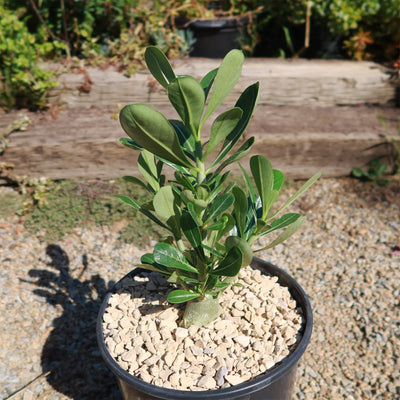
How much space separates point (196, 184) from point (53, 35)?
301 cm

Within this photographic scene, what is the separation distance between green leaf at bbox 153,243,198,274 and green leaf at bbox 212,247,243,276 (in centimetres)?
10

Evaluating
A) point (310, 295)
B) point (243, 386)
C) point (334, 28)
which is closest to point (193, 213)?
point (243, 386)

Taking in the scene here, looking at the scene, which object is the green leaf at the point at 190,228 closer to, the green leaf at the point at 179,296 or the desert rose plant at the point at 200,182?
the desert rose plant at the point at 200,182

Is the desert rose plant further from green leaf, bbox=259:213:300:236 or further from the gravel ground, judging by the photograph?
the gravel ground

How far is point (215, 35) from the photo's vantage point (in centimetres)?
425

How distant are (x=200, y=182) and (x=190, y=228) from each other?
0.49 ft

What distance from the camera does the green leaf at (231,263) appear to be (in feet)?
3.98

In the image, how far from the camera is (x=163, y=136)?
1.10m

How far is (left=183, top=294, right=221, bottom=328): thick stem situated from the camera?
4.77 feet

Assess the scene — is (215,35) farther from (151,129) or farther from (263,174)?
(151,129)

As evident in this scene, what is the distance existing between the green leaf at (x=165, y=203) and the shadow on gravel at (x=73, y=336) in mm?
1071

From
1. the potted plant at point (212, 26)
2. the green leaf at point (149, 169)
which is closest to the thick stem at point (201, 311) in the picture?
the green leaf at point (149, 169)

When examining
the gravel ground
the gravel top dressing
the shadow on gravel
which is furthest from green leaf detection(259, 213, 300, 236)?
the shadow on gravel

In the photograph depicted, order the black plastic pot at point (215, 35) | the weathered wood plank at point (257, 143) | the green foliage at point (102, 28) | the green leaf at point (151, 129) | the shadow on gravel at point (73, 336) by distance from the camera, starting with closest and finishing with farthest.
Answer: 1. the green leaf at point (151, 129)
2. the shadow on gravel at point (73, 336)
3. the weathered wood plank at point (257, 143)
4. the green foliage at point (102, 28)
5. the black plastic pot at point (215, 35)
